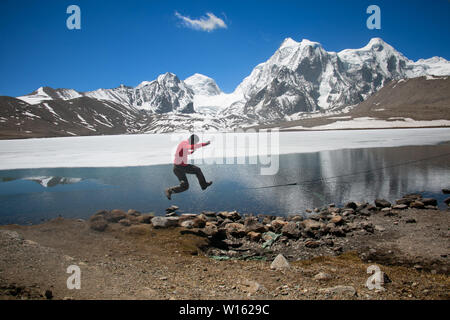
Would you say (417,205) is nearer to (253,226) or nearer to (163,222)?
(253,226)

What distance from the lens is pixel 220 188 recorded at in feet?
58.0

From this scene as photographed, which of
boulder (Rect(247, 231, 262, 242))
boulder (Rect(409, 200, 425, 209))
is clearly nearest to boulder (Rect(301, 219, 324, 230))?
boulder (Rect(247, 231, 262, 242))

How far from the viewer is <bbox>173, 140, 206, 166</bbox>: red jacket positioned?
10.2 metres

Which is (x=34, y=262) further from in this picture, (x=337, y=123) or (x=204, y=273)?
(x=337, y=123)

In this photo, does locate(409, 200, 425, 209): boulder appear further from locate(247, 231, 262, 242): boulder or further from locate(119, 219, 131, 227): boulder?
locate(119, 219, 131, 227): boulder

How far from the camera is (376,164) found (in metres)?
25.3

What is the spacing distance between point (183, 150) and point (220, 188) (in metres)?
7.48

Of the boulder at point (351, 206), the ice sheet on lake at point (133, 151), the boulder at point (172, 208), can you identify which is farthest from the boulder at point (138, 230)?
the ice sheet on lake at point (133, 151)

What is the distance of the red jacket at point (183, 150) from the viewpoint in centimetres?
1017

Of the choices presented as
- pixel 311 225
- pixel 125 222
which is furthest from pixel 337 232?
pixel 125 222

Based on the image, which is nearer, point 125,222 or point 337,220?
point 125,222

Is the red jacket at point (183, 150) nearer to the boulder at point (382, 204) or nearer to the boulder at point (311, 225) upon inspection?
the boulder at point (311, 225)
